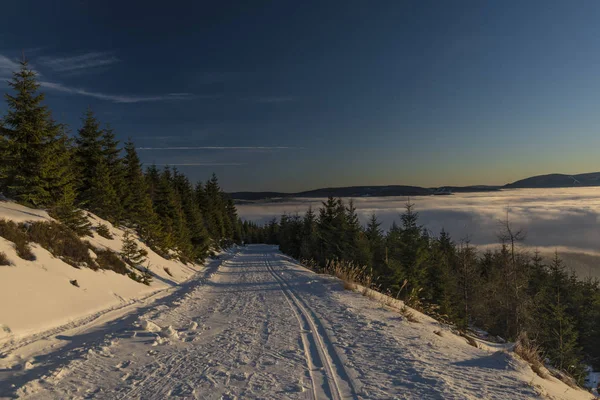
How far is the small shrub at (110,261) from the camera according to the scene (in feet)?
45.9

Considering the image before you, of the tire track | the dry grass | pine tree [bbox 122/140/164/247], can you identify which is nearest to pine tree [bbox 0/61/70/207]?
pine tree [bbox 122/140/164/247]

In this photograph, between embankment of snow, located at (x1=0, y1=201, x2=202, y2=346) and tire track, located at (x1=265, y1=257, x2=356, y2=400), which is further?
embankment of snow, located at (x1=0, y1=201, x2=202, y2=346)

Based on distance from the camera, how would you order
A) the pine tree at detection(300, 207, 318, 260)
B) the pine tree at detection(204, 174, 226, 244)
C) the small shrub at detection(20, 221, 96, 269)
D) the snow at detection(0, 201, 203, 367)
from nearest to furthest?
the snow at detection(0, 201, 203, 367) → the small shrub at detection(20, 221, 96, 269) → the pine tree at detection(300, 207, 318, 260) → the pine tree at detection(204, 174, 226, 244)

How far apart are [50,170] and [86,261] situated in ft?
19.9

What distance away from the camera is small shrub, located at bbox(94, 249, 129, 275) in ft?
45.9

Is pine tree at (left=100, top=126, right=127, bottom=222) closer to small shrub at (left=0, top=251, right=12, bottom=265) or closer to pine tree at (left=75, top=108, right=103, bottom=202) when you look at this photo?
pine tree at (left=75, top=108, right=103, bottom=202)

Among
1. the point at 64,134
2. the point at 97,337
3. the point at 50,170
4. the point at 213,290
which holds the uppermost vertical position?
the point at 64,134

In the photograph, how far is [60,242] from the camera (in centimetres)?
1237

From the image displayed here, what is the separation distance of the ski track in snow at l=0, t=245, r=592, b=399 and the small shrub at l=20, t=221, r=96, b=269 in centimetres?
572

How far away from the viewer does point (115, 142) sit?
25297mm

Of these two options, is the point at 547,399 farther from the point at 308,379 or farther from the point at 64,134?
the point at 64,134

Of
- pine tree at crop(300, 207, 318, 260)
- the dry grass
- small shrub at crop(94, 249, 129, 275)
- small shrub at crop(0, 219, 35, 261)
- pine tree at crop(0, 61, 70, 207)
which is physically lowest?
pine tree at crop(300, 207, 318, 260)

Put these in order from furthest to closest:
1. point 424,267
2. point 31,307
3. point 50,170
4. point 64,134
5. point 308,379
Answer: point 424,267
point 64,134
point 50,170
point 31,307
point 308,379

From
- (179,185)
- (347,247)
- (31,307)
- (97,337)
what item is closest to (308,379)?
(97,337)
